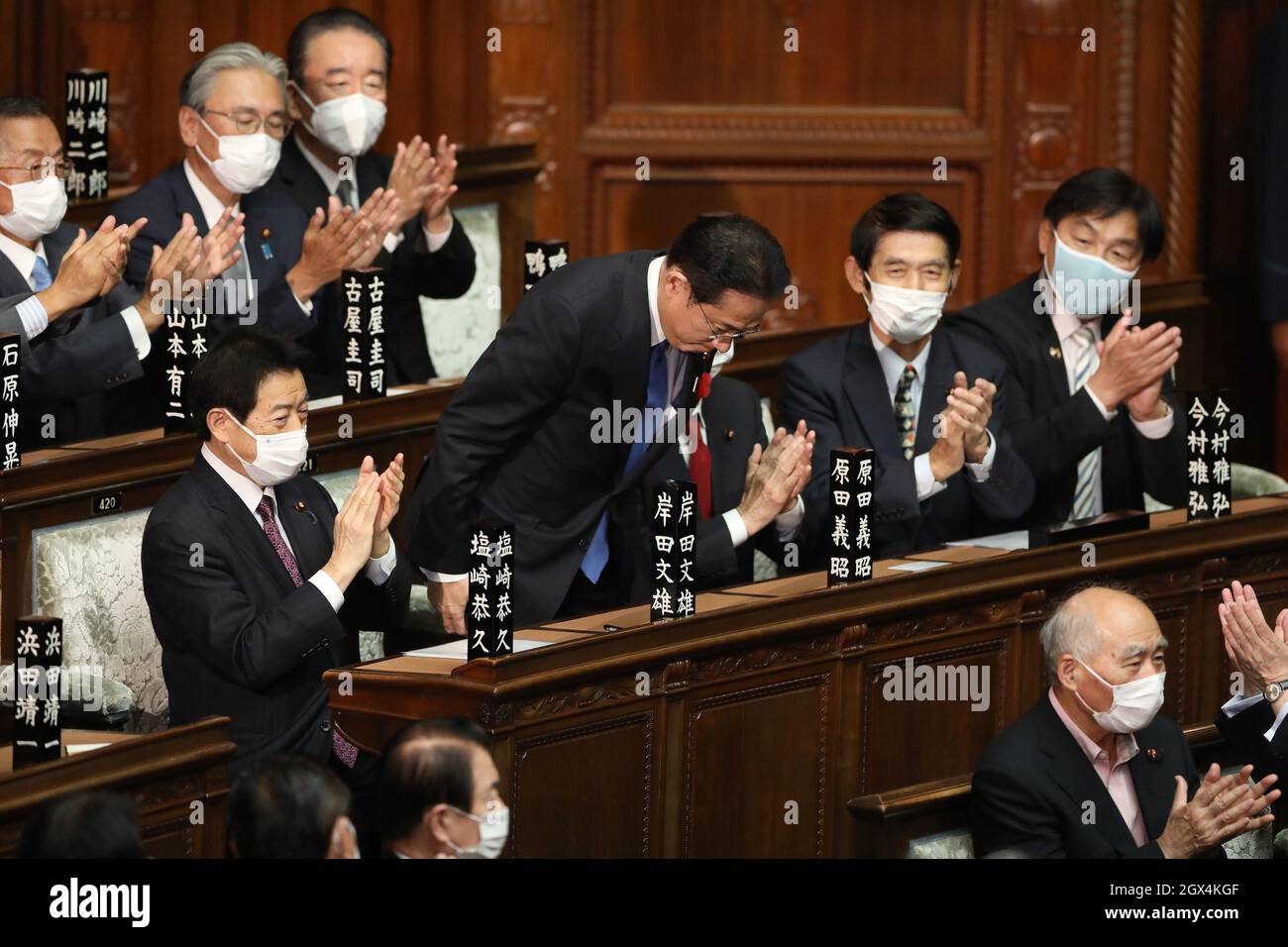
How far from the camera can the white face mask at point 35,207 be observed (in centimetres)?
446

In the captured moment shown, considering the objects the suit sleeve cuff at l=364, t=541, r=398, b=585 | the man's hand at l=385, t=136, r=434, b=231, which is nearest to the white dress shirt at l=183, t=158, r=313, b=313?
the man's hand at l=385, t=136, r=434, b=231

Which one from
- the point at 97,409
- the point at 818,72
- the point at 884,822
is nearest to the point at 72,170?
the point at 97,409

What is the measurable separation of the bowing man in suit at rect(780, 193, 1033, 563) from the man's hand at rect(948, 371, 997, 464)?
0.02 meters

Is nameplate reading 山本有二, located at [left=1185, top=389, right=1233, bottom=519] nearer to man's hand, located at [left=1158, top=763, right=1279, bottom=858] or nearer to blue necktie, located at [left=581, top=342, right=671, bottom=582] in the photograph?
man's hand, located at [left=1158, top=763, right=1279, bottom=858]

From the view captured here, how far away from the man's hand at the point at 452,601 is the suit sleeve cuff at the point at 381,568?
116 millimetres

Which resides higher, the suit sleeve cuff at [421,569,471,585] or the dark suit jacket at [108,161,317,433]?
the dark suit jacket at [108,161,317,433]

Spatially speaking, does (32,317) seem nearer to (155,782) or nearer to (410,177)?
(410,177)

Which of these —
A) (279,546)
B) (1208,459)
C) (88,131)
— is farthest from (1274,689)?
(88,131)

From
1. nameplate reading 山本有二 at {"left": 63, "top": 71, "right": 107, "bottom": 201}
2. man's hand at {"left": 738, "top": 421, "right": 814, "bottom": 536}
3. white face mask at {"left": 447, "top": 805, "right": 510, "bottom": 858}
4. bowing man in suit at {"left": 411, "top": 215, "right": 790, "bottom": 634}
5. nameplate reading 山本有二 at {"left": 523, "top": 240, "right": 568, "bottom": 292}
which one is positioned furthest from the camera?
nameplate reading 山本有二 at {"left": 63, "top": 71, "right": 107, "bottom": 201}

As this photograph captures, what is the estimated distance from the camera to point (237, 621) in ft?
12.3

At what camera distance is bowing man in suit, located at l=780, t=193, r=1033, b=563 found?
4.54m

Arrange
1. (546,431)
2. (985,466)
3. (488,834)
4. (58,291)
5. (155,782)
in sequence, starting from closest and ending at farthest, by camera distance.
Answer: (488,834), (155,782), (546,431), (58,291), (985,466)

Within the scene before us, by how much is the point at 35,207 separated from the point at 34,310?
0.27 m

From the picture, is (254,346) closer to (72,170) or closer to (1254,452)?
(72,170)
